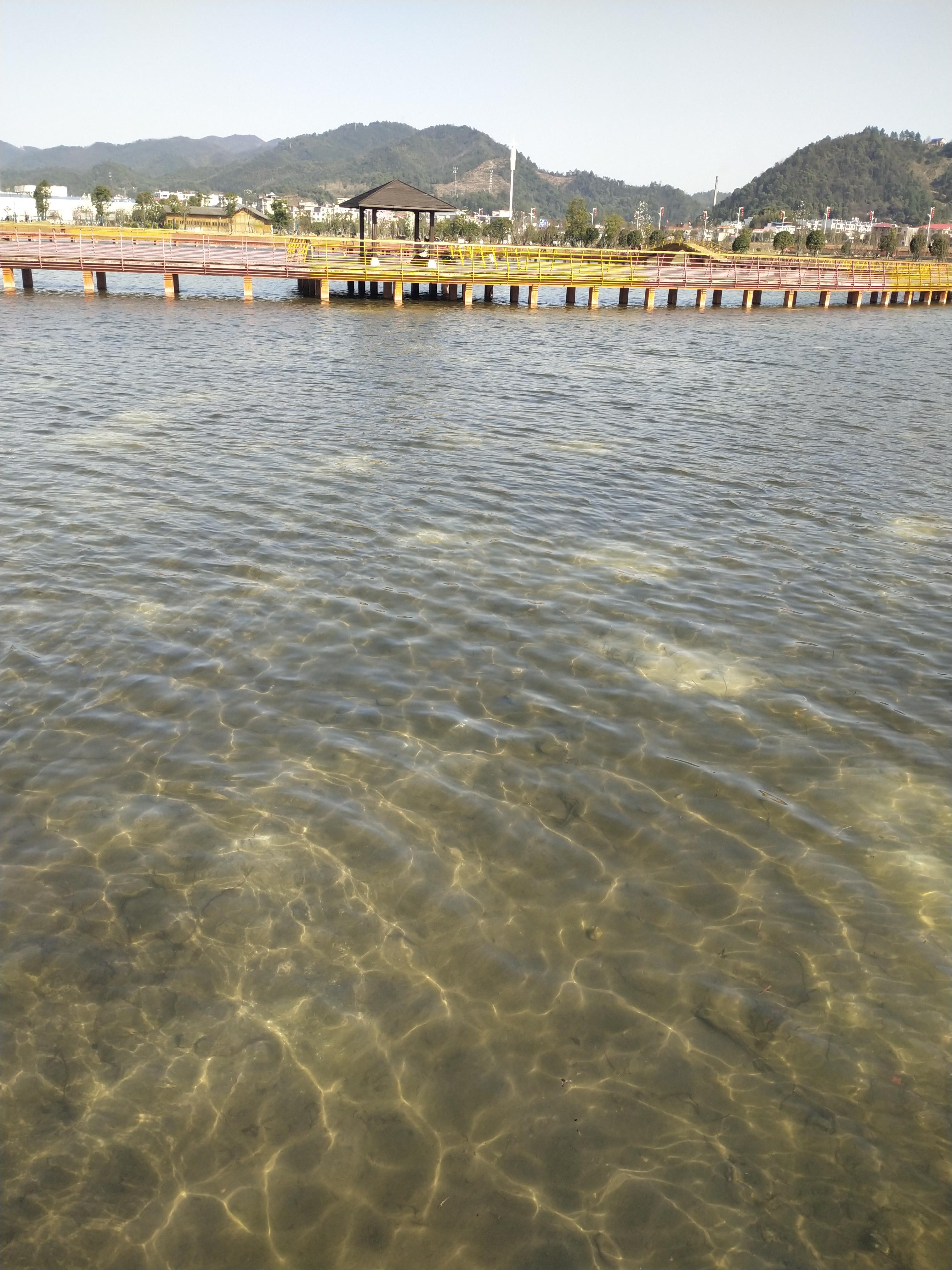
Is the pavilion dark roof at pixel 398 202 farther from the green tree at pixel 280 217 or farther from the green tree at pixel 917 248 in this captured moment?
the green tree at pixel 917 248

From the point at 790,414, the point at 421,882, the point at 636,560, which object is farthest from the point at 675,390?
the point at 421,882

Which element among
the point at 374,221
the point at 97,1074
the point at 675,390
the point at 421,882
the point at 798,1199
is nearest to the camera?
the point at 798,1199

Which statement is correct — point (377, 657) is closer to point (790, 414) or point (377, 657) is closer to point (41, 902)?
point (41, 902)

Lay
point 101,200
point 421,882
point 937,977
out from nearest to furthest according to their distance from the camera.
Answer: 1. point 937,977
2. point 421,882
3. point 101,200

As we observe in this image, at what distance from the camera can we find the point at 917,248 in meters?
134

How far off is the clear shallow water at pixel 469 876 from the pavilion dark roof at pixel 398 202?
32.6 m

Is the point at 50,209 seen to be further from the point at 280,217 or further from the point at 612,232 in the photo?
the point at 612,232

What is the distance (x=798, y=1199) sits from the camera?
13.8 ft

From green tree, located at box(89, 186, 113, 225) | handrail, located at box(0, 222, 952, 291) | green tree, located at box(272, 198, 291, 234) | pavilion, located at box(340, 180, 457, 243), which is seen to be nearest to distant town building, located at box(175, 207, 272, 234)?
green tree, located at box(272, 198, 291, 234)

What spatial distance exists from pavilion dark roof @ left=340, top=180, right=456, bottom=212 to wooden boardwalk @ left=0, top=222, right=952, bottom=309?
5.21ft

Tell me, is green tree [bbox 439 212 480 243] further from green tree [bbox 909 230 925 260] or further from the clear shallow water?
the clear shallow water

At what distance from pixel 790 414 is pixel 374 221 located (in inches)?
1319

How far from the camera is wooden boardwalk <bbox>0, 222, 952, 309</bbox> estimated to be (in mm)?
38531

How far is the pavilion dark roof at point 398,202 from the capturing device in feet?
138
